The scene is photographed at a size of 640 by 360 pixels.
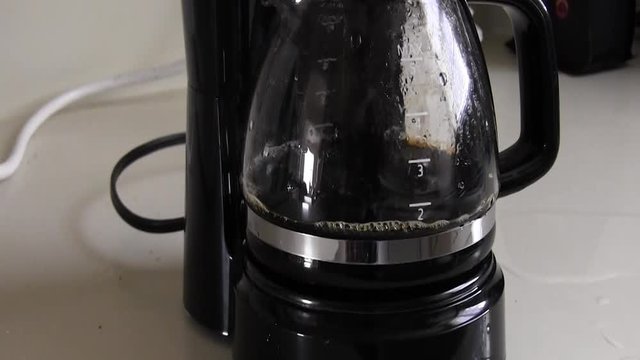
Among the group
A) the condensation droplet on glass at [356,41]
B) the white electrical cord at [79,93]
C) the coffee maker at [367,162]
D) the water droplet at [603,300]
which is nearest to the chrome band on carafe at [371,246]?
the coffee maker at [367,162]

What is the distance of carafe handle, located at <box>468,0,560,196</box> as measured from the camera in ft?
1.70

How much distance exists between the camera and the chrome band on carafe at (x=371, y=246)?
1.51 feet

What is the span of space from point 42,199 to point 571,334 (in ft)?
1.63

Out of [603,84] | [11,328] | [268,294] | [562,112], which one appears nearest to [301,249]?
[268,294]

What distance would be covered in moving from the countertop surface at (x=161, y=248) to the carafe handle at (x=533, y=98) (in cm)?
13

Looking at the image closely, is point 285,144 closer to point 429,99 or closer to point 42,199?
point 429,99

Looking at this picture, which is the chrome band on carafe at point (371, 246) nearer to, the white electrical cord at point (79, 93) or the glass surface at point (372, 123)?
the glass surface at point (372, 123)

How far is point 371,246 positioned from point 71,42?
2.20 ft

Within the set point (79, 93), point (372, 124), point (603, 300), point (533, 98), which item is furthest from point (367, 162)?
point (79, 93)

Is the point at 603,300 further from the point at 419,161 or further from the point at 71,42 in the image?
the point at 71,42

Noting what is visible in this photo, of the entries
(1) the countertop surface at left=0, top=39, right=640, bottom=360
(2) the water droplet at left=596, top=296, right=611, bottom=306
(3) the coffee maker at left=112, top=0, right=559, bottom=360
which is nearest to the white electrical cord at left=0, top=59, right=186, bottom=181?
(1) the countertop surface at left=0, top=39, right=640, bottom=360

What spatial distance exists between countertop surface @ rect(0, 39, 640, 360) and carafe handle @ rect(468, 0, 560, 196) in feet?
0.43

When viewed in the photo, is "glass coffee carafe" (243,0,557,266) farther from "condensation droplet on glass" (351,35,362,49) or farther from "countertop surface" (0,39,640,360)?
"countertop surface" (0,39,640,360)

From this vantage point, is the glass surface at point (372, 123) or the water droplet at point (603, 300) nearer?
the glass surface at point (372, 123)
